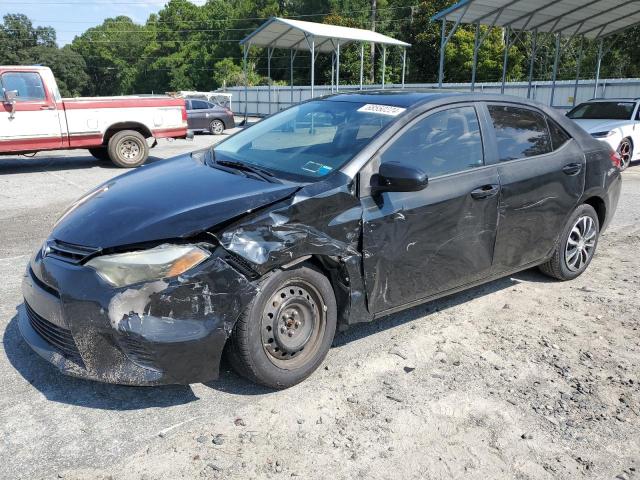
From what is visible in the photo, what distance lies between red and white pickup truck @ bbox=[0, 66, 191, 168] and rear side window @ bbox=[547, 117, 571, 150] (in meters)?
9.37

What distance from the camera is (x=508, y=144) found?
4125 mm

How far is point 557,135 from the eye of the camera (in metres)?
4.59

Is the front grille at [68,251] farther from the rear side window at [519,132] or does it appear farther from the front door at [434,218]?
the rear side window at [519,132]

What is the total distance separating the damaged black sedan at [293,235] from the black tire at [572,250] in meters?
0.23

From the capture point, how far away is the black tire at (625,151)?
38.0ft

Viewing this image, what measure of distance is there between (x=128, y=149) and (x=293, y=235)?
9.98 m

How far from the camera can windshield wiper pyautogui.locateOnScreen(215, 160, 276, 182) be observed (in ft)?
10.9

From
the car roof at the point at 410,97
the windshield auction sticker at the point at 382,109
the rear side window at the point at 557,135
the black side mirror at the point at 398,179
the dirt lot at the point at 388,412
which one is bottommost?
the dirt lot at the point at 388,412

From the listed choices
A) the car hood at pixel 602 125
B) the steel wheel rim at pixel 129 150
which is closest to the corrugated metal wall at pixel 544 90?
the car hood at pixel 602 125

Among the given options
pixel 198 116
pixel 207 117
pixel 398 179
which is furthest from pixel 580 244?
pixel 207 117

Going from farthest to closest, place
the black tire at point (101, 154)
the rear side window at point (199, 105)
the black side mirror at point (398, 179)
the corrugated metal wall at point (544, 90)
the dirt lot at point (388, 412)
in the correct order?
the corrugated metal wall at point (544, 90), the rear side window at point (199, 105), the black tire at point (101, 154), the black side mirror at point (398, 179), the dirt lot at point (388, 412)

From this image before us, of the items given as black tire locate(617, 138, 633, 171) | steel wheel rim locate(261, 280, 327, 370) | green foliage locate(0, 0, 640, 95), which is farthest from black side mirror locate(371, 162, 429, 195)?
green foliage locate(0, 0, 640, 95)

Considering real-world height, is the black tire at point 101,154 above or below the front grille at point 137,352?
below

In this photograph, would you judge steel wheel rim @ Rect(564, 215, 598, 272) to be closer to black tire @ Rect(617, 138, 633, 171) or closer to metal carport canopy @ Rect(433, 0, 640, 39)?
black tire @ Rect(617, 138, 633, 171)
